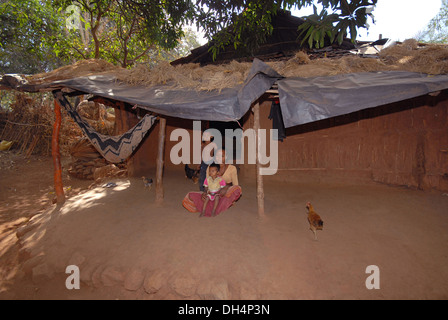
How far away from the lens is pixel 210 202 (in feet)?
13.8

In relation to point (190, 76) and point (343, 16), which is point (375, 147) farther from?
point (190, 76)

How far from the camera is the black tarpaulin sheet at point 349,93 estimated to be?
304 centimetres

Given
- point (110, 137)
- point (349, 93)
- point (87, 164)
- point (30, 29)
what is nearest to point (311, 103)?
point (349, 93)

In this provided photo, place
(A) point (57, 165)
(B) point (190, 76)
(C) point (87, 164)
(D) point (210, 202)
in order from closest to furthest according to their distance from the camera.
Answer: (B) point (190, 76), (D) point (210, 202), (A) point (57, 165), (C) point (87, 164)

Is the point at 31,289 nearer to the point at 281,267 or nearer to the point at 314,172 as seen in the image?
the point at 281,267

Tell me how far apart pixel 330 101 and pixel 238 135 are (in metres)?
4.76

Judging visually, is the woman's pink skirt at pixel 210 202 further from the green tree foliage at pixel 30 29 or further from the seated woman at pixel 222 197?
the green tree foliage at pixel 30 29

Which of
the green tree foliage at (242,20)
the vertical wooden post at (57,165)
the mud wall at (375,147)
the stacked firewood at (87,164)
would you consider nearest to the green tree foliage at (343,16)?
the green tree foliage at (242,20)

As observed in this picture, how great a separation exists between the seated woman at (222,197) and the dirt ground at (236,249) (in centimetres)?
18

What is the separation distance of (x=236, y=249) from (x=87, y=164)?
273 inches

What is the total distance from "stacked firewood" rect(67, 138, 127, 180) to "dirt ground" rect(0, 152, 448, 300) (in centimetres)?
309

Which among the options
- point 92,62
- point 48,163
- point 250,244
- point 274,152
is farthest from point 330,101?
point 48,163

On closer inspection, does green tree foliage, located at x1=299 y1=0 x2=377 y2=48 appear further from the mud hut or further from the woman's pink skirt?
the woman's pink skirt

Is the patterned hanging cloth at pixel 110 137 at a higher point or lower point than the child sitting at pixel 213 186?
higher
